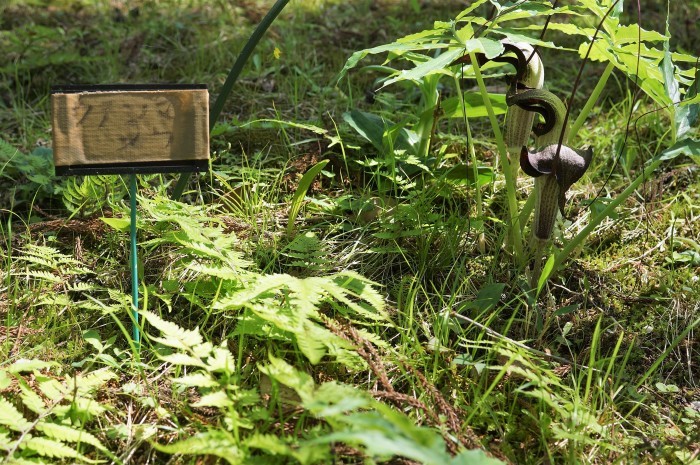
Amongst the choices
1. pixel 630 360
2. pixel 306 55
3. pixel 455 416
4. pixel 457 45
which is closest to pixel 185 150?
pixel 457 45

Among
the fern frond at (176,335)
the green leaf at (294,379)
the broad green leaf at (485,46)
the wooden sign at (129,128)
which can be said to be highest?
the broad green leaf at (485,46)

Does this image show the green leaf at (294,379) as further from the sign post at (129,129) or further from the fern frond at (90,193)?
the fern frond at (90,193)

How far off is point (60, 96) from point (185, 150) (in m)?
0.28

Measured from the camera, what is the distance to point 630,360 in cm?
166

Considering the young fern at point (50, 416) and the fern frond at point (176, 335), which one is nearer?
the young fern at point (50, 416)

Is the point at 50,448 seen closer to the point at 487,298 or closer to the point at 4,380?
the point at 4,380

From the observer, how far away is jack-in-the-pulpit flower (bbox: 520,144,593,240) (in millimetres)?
1609

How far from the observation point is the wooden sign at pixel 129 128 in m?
1.47

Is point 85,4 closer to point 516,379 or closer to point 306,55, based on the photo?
point 306,55

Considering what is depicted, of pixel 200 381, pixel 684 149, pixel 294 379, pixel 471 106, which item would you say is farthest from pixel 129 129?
pixel 684 149

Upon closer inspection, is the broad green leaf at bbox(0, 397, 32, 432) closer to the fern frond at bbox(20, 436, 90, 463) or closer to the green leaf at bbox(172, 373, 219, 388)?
the fern frond at bbox(20, 436, 90, 463)

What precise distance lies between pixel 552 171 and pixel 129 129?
0.97 m

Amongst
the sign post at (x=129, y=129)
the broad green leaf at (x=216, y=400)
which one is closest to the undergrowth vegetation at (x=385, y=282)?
the broad green leaf at (x=216, y=400)

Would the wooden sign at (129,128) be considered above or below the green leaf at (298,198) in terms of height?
above
